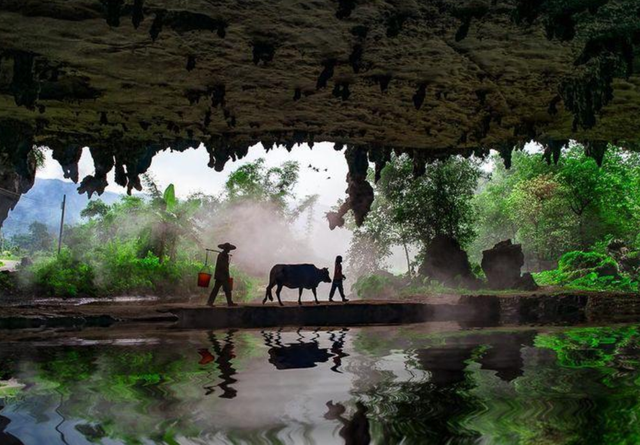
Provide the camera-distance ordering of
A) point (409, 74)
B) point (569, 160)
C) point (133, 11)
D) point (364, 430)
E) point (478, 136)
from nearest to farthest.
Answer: point (364, 430) < point (133, 11) < point (409, 74) < point (478, 136) < point (569, 160)

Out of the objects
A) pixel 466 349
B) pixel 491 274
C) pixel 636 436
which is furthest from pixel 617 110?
pixel 491 274

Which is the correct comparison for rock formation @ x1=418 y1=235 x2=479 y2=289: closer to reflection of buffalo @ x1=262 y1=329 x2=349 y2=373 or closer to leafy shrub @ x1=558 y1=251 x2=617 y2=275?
leafy shrub @ x1=558 y1=251 x2=617 y2=275

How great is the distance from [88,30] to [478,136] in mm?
11803

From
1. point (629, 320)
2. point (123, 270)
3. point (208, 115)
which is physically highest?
point (208, 115)

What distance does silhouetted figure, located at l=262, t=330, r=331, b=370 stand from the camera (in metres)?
6.72

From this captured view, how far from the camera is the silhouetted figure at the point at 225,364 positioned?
4981 millimetres

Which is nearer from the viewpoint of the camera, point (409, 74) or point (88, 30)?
point (88, 30)

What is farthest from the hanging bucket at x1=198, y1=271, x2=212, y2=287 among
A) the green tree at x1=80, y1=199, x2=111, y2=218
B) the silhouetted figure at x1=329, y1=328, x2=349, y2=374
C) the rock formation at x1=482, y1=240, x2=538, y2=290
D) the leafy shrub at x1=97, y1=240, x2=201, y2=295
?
the green tree at x1=80, y1=199, x2=111, y2=218

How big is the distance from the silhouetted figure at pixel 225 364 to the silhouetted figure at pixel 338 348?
1430 mm

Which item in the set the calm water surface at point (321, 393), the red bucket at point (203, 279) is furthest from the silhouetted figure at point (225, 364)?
the red bucket at point (203, 279)

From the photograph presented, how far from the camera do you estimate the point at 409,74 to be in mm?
10719

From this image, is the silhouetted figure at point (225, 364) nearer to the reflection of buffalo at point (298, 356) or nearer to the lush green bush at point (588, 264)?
the reflection of buffalo at point (298, 356)

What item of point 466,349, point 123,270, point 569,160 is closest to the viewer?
point 466,349

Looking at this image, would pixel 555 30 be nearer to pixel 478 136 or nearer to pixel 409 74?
pixel 409 74
